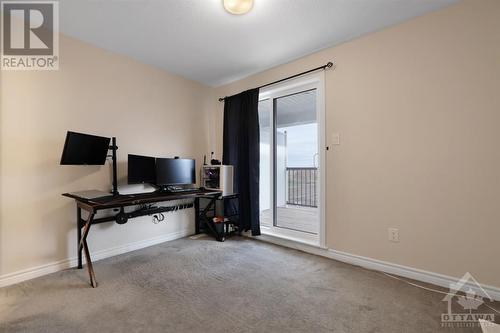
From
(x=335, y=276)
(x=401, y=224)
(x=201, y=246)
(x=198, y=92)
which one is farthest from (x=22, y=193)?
(x=401, y=224)

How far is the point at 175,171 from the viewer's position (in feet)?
10.4

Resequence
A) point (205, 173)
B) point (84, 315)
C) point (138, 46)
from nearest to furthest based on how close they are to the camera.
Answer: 1. point (84, 315)
2. point (138, 46)
3. point (205, 173)

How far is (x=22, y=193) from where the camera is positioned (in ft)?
6.99

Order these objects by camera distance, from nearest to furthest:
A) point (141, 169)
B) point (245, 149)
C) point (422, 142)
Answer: point (422, 142) < point (141, 169) < point (245, 149)

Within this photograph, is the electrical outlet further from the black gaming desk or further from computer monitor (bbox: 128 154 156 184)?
computer monitor (bbox: 128 154 156 184)

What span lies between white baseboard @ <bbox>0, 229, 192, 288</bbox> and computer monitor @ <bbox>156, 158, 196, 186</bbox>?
2.68ft

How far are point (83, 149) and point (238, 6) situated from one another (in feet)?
6.45

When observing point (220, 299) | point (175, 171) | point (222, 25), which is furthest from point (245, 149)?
point (220, 299)

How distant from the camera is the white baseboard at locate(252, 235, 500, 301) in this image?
1.81m

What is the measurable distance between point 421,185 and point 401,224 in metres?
0.41

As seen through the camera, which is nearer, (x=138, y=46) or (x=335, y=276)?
(x=335, y=276)

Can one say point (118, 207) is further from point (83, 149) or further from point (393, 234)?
point (393, 234)

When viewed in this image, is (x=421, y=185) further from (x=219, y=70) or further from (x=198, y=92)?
(x=198, y=92)

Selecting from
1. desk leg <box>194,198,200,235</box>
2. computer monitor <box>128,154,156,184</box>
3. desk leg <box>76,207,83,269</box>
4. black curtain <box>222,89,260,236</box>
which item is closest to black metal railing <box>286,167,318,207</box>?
black curtain <box>222,89,260,236</box>
